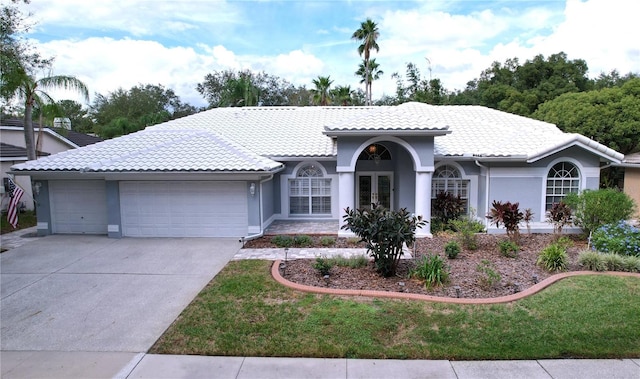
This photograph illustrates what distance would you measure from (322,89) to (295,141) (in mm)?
23577

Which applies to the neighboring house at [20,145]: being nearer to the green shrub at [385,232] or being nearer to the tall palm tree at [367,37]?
the green shrub at [385,232]

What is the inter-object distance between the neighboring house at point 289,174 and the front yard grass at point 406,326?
223 inches

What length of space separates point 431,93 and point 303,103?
51.6 feet

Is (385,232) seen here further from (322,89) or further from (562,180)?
(322,89)

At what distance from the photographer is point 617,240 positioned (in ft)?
33.3

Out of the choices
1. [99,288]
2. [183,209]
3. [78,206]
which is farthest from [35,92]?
[99,288]

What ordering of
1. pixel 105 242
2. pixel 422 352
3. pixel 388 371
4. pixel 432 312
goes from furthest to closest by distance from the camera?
pixel 105 242, pixel 432 312, pixel 422 352, pixel 388 371

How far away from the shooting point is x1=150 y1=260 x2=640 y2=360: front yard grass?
19.0 ft

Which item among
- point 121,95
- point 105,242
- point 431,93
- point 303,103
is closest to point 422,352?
point 105,242

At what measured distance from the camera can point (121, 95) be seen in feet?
164

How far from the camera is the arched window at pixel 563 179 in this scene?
552 inches

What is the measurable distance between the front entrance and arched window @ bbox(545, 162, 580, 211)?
5994mm

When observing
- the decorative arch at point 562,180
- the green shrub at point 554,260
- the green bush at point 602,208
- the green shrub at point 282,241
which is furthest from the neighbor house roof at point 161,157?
the green bush at point 602,208

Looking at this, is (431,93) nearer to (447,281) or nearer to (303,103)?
(303,103)
